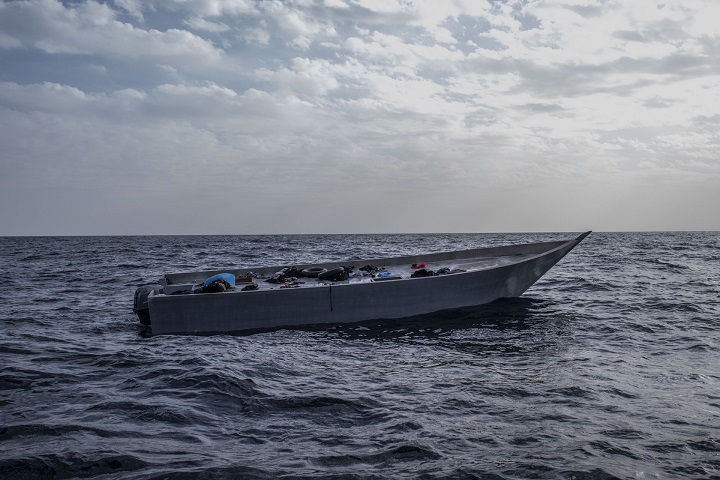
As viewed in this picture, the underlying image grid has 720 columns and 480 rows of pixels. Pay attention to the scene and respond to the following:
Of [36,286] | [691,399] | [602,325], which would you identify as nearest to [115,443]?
[691,399]

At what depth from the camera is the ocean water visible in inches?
221

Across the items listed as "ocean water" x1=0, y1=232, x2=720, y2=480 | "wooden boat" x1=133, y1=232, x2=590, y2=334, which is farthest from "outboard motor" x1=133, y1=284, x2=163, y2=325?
"ocean water" x1=0, y1=232, x2=720, y2=480

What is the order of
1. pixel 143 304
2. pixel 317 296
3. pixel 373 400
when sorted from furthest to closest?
pixel 143 304, pixel 317 296, pixel 373 400

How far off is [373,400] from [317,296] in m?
6.13

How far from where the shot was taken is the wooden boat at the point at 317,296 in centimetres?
1311

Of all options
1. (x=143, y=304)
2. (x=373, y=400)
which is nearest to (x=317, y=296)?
(x=143, y=304)

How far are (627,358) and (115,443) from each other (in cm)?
883

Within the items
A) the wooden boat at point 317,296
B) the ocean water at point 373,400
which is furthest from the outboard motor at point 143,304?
the ocean water at point 373,400

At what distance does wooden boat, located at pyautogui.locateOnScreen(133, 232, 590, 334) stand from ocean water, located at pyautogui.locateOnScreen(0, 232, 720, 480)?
0.53 metres

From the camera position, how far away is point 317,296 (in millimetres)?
13664

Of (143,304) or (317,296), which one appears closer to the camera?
(317,296)

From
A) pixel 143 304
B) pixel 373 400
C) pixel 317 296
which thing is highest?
pixel 317 296

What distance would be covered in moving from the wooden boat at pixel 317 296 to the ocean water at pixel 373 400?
527 millimetres

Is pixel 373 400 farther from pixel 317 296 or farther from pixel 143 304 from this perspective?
pixel 143 304
